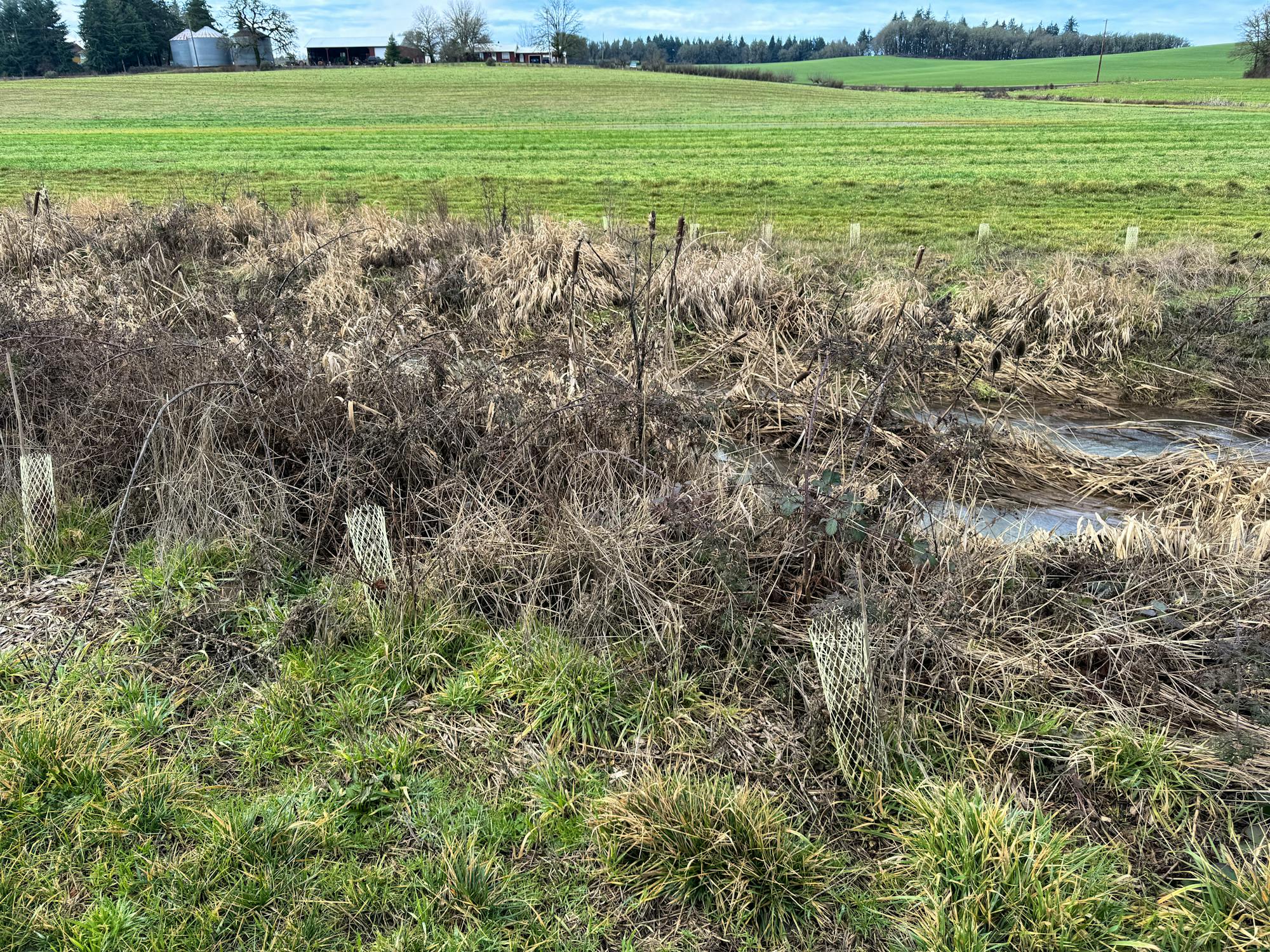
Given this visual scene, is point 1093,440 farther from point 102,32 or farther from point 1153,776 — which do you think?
point 102,32

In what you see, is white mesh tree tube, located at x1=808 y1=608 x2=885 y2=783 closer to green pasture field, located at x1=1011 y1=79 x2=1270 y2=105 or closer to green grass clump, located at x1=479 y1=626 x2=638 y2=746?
green grass clump, located at x1=479 y1=626 x2=638 y2=746

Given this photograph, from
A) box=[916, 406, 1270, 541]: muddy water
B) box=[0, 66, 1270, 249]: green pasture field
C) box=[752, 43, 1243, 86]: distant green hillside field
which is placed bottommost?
box=[916, 406, 1270, 541]: muddy water

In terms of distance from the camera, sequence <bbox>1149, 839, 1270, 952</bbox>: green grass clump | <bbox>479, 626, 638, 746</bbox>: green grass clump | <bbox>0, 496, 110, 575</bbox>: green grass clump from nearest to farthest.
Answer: <bbox>1149, 839, 1270, 952</bbox>: green grass clump → <bbox>479, 626, 638, 746</bbox>: green grass clump → <bbox>0, 496, 110, 575</bbox>: green grass clump

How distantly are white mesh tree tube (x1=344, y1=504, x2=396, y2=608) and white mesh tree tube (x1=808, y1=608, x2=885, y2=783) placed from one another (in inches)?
76.1

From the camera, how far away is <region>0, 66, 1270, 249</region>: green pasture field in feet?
46.8

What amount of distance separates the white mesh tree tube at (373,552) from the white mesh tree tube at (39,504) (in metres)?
1.58

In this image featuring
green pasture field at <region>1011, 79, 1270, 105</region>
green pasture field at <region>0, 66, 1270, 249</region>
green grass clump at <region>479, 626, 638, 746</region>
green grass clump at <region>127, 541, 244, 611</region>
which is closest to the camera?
green grass clump at <region>479, 626, 638, 746</region>

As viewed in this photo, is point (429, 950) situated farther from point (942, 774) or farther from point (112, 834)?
point (942, 774)

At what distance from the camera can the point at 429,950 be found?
93.1 inches

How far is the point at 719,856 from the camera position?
260 centimetres

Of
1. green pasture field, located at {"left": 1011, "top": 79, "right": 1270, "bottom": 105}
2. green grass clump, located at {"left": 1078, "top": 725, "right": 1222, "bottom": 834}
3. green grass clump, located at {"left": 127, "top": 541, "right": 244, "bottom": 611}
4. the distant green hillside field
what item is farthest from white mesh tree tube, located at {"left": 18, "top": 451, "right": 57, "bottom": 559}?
the distant green hillside field

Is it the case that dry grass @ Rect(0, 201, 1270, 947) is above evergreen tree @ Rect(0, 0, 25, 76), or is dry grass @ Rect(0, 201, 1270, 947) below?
below

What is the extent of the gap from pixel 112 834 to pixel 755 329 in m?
6.92

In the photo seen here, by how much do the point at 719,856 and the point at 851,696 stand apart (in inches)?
31.5
